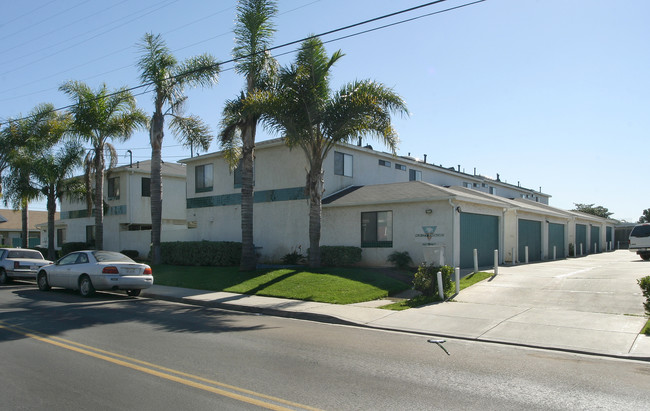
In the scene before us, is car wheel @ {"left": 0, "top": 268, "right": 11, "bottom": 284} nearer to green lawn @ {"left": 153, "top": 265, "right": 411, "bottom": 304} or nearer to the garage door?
green lawn @ {"left": 153, "top": 265, "right": 411, "bottom": 304}

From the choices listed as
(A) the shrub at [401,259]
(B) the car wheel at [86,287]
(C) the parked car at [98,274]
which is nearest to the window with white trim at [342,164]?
(A) the shrub at [401,259]

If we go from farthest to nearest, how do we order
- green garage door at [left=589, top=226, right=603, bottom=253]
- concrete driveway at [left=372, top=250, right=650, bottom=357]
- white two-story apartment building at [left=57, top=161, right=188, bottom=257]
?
green garage door at [left=589, top=226, right=603, bottom=253] < white two-story apartment building at [left=57, top=161, right=188, bottom=257] < concrete driveway at [left=372, top=250, right=650, bottom=357]

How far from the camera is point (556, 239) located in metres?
29.6

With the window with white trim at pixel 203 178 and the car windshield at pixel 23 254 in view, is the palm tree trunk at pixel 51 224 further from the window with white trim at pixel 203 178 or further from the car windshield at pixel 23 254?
the car windshield at pixel 23 254

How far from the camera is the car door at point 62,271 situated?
16.0 metres

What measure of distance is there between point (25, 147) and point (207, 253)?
16.6 metres

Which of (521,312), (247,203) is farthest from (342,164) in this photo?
(521,312)

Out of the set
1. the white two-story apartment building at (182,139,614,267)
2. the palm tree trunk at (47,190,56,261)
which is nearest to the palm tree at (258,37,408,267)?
the white two-story apartment building at (182,139,614,267)

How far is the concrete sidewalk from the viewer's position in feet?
30.8

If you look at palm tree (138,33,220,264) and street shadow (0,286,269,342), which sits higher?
palm tree (138,33,220,264)

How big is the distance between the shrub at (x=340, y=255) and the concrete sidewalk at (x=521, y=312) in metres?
5.94

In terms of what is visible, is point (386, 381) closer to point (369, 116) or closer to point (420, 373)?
point (420, 373)

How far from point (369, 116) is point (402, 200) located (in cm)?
383

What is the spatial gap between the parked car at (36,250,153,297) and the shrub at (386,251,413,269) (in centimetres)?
925
